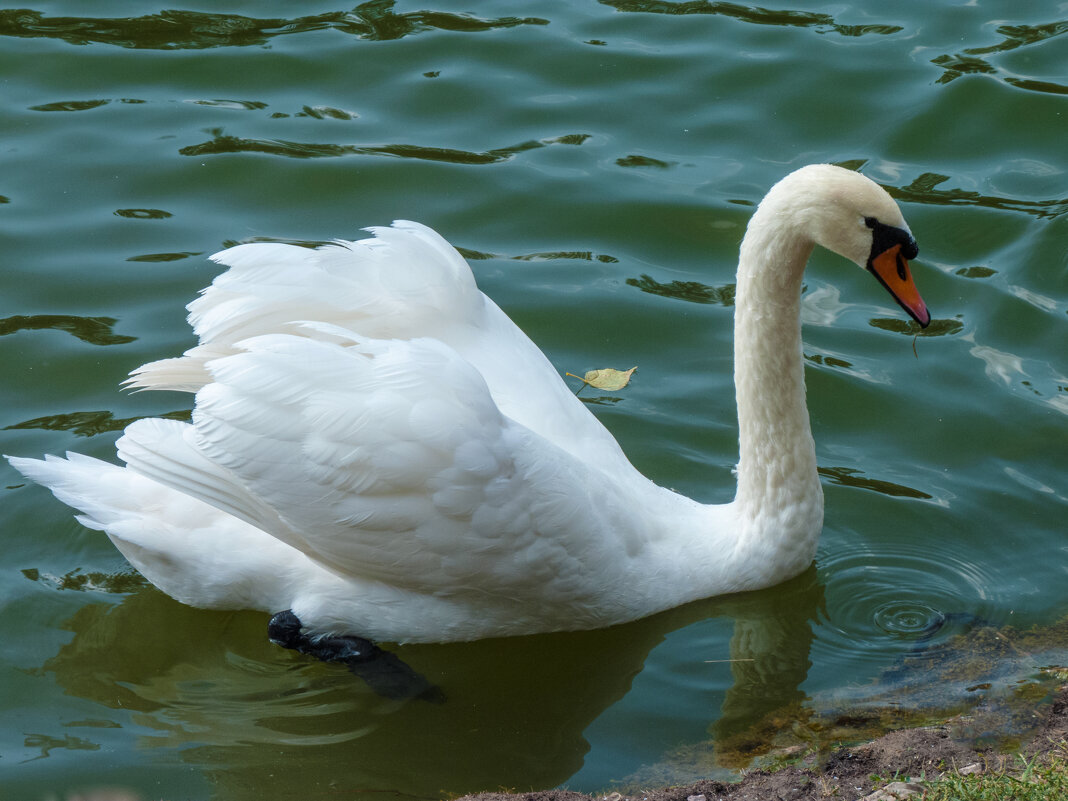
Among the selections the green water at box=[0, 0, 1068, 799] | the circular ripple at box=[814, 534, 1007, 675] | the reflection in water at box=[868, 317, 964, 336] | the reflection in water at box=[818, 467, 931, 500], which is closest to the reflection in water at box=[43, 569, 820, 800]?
the green water at box=[0, 0, 1068, 799]

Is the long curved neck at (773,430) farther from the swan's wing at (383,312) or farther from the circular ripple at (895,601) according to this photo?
the swan's wing at (383,312)

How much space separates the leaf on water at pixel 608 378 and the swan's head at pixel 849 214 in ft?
5.73

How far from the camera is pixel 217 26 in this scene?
9211 mm

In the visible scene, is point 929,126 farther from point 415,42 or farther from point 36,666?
point 36,666

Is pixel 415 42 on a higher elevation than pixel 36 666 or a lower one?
higher

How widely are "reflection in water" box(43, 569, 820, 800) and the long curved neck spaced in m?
0.30

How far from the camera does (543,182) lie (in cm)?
788

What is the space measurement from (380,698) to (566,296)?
2.72m

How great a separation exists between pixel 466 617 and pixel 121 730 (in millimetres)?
1217

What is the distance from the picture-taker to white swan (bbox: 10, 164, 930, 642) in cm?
444

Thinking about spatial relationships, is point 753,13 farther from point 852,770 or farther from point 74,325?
point 852,770

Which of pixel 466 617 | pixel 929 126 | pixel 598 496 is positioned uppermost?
pixel 929 126

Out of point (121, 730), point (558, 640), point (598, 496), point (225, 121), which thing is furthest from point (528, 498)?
point (225, 121)

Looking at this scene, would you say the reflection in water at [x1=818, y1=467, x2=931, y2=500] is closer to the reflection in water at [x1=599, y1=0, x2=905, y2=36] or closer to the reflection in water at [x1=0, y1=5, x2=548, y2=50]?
the reflection in water at [x1=599, y1=0, x2=905, y2=36]
